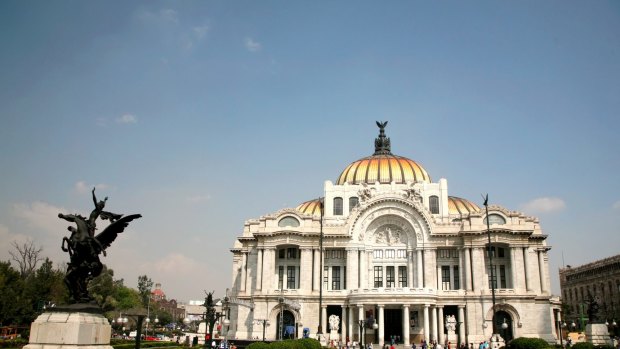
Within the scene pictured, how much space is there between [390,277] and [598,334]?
79.6 feet

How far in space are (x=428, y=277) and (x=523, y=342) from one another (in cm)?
2387

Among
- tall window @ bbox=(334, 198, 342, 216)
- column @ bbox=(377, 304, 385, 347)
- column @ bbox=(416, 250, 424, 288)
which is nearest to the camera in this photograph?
column @ bbox=(377, 304, 385, 347)

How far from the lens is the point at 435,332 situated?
194 feet

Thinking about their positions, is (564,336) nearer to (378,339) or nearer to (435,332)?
(435,332)

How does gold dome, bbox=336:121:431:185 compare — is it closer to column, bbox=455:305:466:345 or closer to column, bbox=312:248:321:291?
column, bbox=312:248:321:291

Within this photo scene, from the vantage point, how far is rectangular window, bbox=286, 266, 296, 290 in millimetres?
65688

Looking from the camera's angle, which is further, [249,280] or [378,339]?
[249,280]

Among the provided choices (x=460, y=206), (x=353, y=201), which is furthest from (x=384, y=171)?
(x=460, y=206)

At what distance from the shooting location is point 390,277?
64750 mm

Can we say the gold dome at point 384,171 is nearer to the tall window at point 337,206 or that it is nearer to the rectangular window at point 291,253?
the tall window at point 337,206

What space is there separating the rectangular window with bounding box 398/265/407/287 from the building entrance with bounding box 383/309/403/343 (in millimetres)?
3293

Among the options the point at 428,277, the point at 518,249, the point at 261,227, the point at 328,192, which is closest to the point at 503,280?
the point at 518,249

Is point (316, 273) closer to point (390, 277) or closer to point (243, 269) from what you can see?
point (390, 277)

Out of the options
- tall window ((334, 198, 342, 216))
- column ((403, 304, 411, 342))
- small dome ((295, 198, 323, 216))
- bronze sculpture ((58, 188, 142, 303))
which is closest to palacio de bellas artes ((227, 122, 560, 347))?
column ((403, 304, 411, 342))
